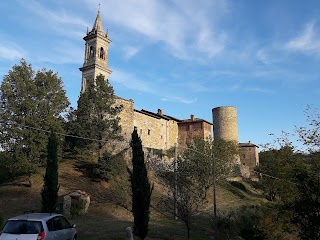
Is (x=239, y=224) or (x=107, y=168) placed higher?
(x=107, y=168)

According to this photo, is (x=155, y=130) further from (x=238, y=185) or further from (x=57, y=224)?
(x=57, y=224)

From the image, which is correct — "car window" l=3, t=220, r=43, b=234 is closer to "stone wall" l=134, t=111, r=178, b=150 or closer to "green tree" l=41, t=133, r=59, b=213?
"green tree" l=41, t=133, r=59, b=213

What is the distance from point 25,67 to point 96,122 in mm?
8216

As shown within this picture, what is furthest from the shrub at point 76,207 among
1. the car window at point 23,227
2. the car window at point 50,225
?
the car window at point 23,227

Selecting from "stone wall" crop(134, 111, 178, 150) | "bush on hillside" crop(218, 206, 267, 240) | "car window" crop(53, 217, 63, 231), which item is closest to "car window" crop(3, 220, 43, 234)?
"car window" crop(53, 217, 63, 231)

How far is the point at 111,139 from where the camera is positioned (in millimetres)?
30922

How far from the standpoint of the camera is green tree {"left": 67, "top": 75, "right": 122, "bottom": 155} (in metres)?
29.8

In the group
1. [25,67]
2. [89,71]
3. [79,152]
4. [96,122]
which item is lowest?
[79,152]

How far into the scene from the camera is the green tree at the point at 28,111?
84.3 feet

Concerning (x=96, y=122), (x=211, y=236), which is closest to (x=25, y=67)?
(x=96, y=122)

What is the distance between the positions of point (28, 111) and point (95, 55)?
17.4m

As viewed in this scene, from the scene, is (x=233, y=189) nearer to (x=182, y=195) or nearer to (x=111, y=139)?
(x=111, y=139)

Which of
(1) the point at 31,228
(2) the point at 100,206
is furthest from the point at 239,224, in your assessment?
(1) the point at 31,228

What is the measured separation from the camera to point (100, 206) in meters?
25.2
